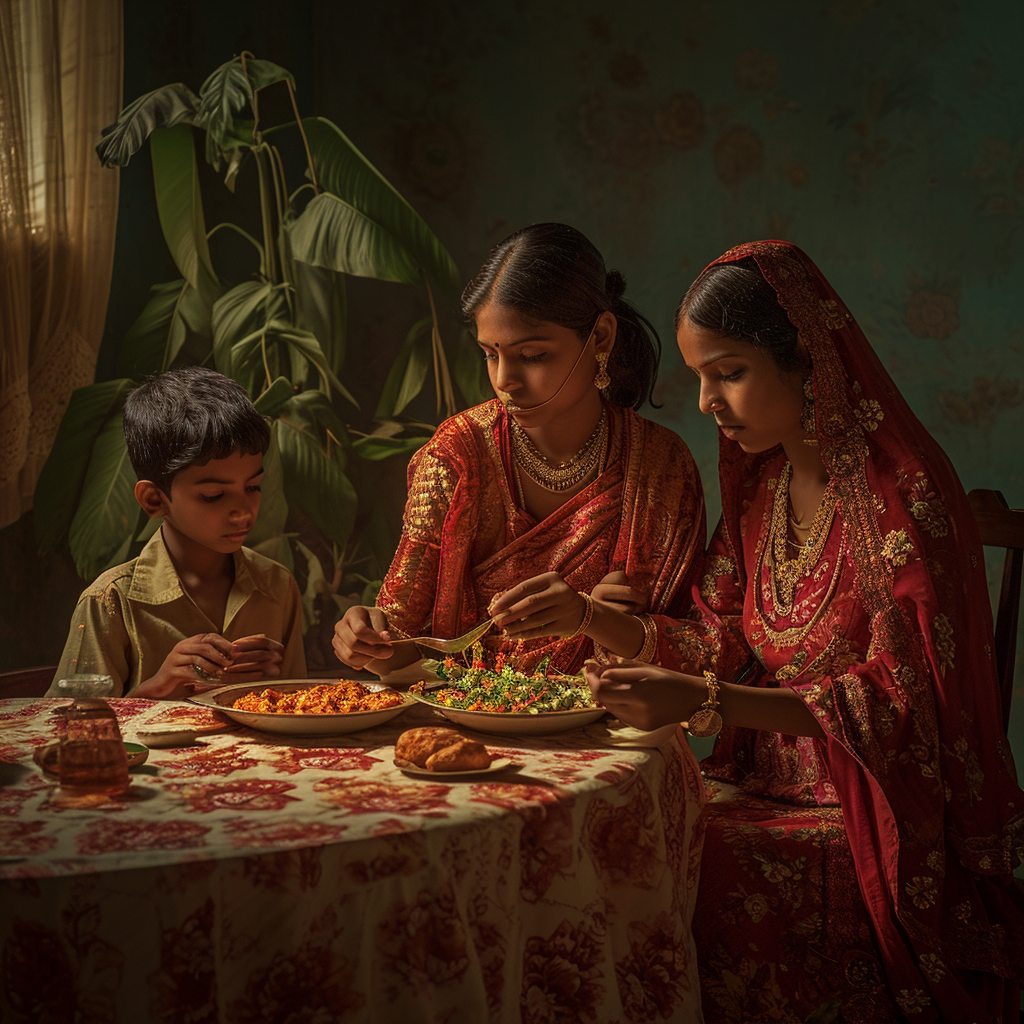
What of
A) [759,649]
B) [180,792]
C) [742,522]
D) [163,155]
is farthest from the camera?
[163,155]

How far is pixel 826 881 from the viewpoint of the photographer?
1.66m

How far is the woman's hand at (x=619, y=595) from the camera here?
6.70 ft

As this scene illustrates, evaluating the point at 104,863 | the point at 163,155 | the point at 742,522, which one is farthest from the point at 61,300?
the point at 104,863

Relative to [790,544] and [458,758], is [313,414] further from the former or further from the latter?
[458,758]

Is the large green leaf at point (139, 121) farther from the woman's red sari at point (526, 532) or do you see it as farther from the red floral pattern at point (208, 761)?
the red floral pattern at point (208, 761)

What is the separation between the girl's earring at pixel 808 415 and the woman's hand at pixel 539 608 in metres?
0.56

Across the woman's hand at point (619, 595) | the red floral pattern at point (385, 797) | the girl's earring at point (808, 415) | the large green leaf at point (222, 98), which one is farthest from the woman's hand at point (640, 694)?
the large green leaf at point (222, 98)

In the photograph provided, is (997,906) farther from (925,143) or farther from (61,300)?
(61,300)

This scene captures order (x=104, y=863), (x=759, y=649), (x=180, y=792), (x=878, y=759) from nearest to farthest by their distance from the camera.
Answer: (x=104, y=863) < (x=180, y=792) < (x=878, y=759) < (x=759, y=649)

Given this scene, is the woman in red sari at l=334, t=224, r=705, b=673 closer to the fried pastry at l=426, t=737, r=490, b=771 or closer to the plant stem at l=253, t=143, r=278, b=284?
the fried pastry at l=426, t=737, r=490, b=771

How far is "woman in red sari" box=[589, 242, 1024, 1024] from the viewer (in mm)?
1591

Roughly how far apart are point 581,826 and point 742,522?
1.00m

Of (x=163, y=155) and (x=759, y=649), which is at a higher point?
(x=163, y=155)

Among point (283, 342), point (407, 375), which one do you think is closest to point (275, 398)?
point (283, 342)
